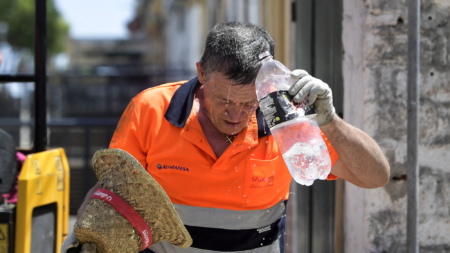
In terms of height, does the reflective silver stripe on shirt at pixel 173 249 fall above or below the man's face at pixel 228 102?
below

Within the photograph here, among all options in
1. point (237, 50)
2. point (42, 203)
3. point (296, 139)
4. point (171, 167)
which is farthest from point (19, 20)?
point (296, 139)

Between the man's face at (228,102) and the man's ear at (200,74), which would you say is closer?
the man's face at (228,102)

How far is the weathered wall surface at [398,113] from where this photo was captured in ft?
8.57

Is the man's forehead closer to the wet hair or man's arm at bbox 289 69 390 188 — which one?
the wet hair

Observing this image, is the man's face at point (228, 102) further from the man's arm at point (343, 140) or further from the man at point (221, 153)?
the man's arm at point (343, 140)

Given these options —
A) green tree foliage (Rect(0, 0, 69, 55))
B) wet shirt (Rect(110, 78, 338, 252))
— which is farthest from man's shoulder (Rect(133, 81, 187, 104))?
green tree foliage (Rect(0, 0, 69, 55))

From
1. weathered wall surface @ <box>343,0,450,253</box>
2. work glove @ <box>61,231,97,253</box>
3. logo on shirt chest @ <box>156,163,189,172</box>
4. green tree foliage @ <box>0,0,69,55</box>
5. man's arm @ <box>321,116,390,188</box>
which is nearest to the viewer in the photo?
work glove @ <box>61,231,97,253</box>

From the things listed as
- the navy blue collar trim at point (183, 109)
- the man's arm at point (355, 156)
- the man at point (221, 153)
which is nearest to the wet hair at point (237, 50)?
the man at point (221, 153)

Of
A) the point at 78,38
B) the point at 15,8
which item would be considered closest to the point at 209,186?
the point at 15,8

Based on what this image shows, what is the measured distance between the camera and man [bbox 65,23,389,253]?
5.77ft

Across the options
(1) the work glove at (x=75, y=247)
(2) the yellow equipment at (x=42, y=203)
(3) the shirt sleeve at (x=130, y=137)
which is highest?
(3) the shirt sleeve at (x=130, y=137)

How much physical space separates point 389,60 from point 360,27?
0.28 m

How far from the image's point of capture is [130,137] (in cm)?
181

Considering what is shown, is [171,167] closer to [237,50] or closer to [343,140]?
[237,50]
